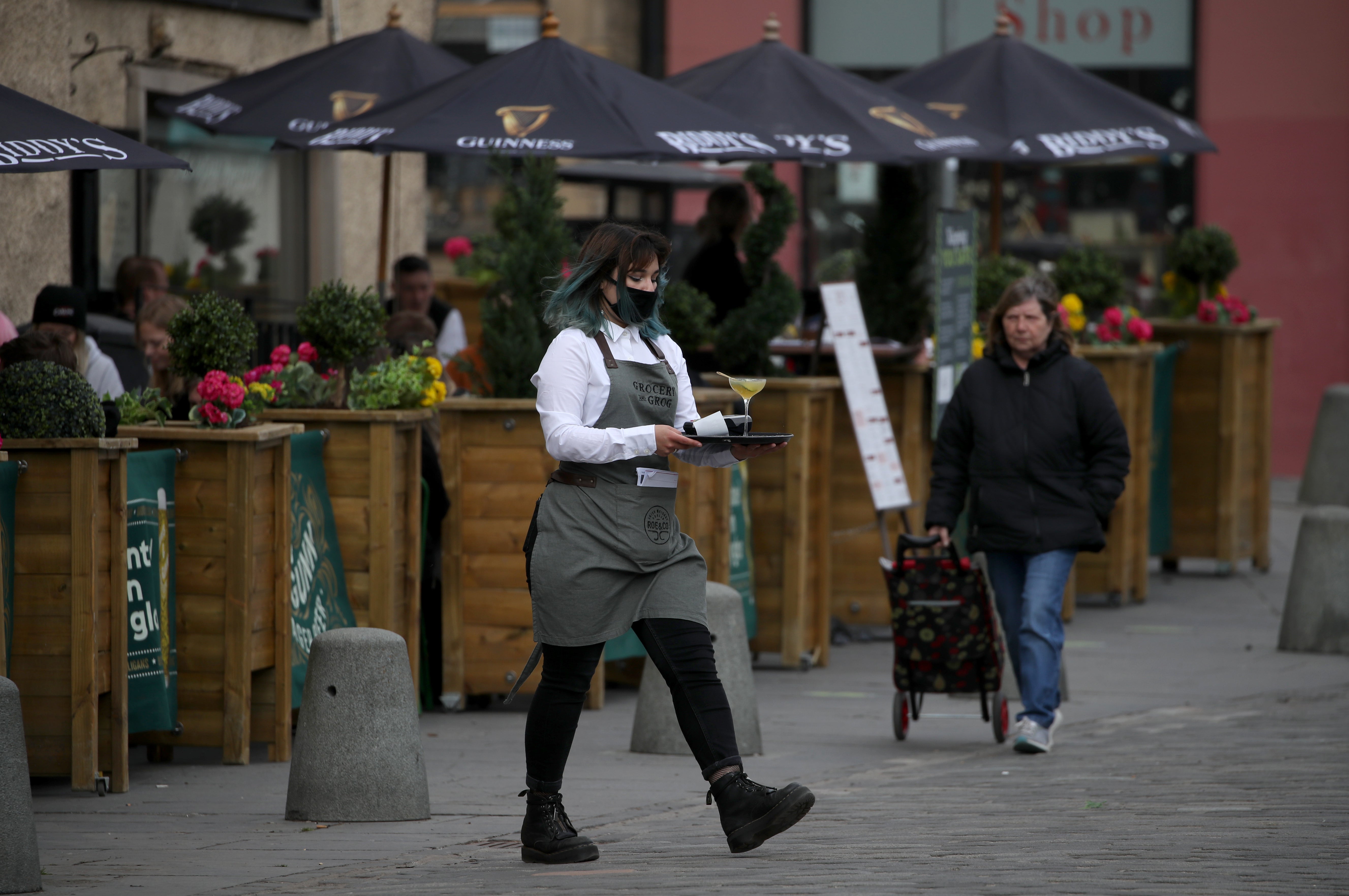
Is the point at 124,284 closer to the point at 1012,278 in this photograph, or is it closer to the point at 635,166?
the point at 1012,278

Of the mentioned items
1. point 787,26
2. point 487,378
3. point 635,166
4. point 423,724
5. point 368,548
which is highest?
point 787,26

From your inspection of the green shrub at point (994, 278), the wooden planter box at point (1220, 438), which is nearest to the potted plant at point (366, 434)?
the green shrub at point (994, 278)

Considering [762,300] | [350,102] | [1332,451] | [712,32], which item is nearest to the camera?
[762,300]

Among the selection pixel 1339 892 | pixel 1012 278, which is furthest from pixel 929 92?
pixel 1339 892

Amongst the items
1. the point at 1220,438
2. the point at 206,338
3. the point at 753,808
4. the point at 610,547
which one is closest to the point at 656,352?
the point at 610,547

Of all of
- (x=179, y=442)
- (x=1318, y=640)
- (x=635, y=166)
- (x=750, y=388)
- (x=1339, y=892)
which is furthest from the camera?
(x=635, y=166)

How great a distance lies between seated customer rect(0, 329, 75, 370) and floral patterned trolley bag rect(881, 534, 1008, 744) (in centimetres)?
333

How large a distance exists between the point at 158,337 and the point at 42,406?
8.45 feet

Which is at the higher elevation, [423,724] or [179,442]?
[179,442]

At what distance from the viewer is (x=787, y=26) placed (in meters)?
19.9

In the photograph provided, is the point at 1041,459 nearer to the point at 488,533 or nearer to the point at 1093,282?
the point at 488,533

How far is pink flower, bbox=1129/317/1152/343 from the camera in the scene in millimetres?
11922

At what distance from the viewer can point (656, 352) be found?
588cm

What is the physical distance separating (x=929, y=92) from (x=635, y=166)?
4659 mm
